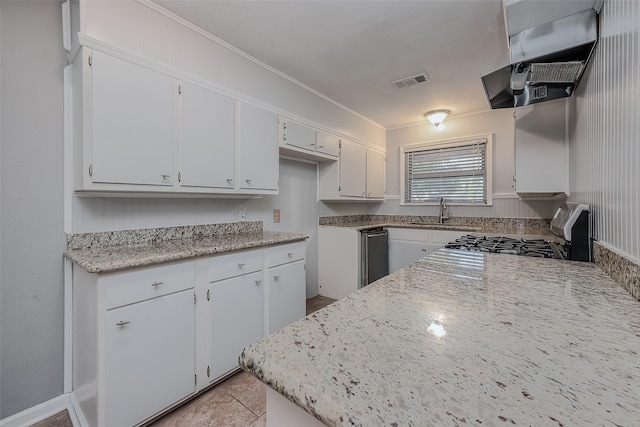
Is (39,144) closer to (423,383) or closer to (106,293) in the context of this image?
(106,293)

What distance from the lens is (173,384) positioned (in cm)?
154

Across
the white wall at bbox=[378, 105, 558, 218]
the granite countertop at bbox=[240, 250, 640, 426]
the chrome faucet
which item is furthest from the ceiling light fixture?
the granite countertop at bbox=[240, 250, 640, 426]

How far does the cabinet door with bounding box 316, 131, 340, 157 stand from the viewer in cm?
304

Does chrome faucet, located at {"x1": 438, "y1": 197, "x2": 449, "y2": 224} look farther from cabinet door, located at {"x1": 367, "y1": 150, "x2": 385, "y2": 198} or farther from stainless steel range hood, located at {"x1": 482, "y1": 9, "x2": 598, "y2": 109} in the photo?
stainless steel range hood, located at {"x1": 482, "y1": 9, "x2": 598, "y2": 109}

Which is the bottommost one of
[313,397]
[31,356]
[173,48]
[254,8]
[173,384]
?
[173,384]

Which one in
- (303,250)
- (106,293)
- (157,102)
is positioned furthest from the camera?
(303,250)

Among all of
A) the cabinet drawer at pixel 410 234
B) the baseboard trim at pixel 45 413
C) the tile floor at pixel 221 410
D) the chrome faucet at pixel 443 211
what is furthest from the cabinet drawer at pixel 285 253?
the chrome faucet at pixel 443 211

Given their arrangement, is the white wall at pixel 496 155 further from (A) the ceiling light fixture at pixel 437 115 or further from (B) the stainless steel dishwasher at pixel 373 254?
(B) the stainless steel dishwasher at pixel 373 254

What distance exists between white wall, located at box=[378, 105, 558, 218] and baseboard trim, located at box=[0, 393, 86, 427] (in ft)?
13.5

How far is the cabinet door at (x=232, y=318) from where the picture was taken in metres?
1.75

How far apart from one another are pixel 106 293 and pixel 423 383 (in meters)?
1.48

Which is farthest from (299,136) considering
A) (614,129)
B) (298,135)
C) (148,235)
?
(614,129)

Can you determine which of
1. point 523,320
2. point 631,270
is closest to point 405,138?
point 631,270

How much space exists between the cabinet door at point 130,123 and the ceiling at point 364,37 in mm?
590
